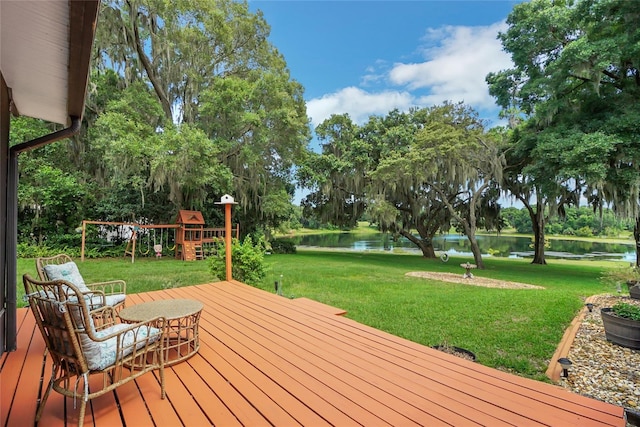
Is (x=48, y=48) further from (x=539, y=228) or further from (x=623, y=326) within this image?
(x=539, y=228)

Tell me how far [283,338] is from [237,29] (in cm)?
1259

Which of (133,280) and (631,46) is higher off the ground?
(631,46)

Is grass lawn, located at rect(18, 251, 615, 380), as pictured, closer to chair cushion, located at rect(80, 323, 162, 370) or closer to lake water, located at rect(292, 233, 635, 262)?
chair cushion, located at rect(80, 323, 162, 370)

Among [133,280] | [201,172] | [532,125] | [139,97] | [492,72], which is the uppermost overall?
[492,72]

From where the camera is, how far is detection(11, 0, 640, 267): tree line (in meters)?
8.70

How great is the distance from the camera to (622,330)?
146 inches

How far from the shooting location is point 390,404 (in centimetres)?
185

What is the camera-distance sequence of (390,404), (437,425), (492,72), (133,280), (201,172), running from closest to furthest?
(437,425)
(390,404)
(133,280)
(201,172)
(492,72)

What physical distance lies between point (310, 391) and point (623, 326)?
13.4ft

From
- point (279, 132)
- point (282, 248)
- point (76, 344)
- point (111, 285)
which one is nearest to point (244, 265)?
point (111, 285)

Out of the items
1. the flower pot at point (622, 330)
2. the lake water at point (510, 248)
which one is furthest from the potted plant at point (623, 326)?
the lake water at point (510, 248)

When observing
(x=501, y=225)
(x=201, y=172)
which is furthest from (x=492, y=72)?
(x=201, y=172)

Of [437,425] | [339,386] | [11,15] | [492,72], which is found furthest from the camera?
[492,72]

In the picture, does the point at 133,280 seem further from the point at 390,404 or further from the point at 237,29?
the point at 237,29
